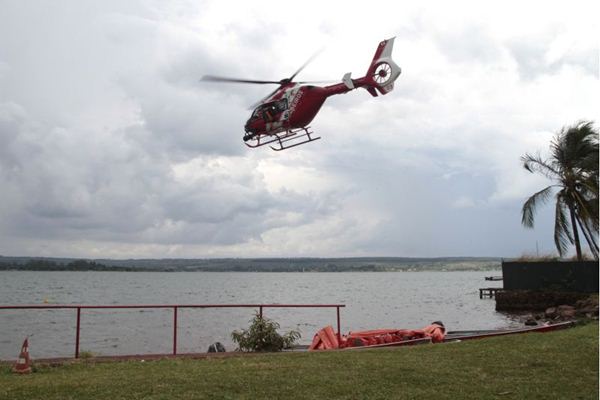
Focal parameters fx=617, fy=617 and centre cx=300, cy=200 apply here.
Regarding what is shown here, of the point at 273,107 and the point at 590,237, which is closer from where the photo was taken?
the point at 273,107

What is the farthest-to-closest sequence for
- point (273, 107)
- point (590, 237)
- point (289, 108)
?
point (590, 237) → point (273, 107) → point (289, 108)

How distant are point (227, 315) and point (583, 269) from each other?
25.1 meters

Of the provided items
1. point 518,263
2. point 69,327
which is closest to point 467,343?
point 518,263

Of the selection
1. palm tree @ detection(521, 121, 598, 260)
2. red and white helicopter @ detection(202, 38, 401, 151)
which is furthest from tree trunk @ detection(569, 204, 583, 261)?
red and white helicopter @ detection(202, 38, 401, 151)

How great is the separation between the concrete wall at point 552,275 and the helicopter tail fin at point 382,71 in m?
23.3

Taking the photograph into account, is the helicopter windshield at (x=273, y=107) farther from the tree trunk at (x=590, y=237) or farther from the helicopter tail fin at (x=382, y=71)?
the tree trunk at (x=590, y=237)

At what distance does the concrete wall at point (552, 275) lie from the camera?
3428 centimetres

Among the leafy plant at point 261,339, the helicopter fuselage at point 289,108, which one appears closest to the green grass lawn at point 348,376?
the leafy plant at point 261,339

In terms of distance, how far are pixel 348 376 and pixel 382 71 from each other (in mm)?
8126

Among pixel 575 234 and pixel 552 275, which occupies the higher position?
pixel 575 234

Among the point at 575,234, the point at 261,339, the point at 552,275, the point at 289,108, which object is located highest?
the point at 289,108

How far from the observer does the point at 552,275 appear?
3628 cm

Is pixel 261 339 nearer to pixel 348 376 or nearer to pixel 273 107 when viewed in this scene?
pixel 348 376

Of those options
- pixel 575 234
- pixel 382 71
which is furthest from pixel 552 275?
pixel 382 71
